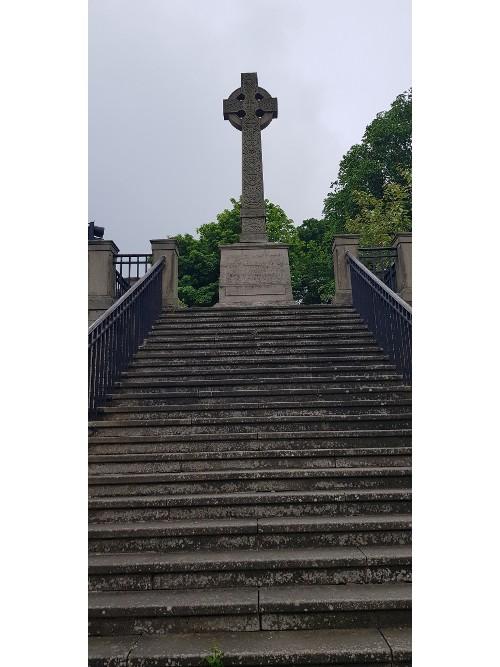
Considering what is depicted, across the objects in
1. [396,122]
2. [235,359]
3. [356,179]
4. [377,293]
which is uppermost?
[396,122]

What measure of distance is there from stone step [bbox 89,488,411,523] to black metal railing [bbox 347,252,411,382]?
2.66 metres

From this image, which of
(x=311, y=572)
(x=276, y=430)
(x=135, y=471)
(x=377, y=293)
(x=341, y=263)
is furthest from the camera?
(x=341, y=263)

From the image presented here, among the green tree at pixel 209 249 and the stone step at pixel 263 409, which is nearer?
the stone step at pixel 263 409

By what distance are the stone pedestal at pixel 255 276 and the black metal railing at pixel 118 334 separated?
1.98m

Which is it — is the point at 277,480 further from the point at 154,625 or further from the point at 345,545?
the point at 154,625

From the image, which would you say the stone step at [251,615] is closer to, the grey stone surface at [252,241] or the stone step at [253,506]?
the stone step at [253,506]

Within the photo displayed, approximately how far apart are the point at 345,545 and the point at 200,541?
3.54 ft

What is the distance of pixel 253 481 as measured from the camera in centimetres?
500

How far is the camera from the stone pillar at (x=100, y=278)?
9883mm

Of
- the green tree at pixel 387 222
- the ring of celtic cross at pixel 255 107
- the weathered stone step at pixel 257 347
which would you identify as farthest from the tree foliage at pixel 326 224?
the weathered stone step at pixel 257 347

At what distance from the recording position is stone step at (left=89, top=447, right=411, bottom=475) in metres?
A: 5.36

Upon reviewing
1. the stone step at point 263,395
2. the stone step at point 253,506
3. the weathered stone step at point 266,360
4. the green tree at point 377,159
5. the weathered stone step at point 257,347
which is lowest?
the stone step at point 253,506

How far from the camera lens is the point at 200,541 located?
4246 mm

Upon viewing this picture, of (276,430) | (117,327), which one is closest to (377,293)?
(276,430)
